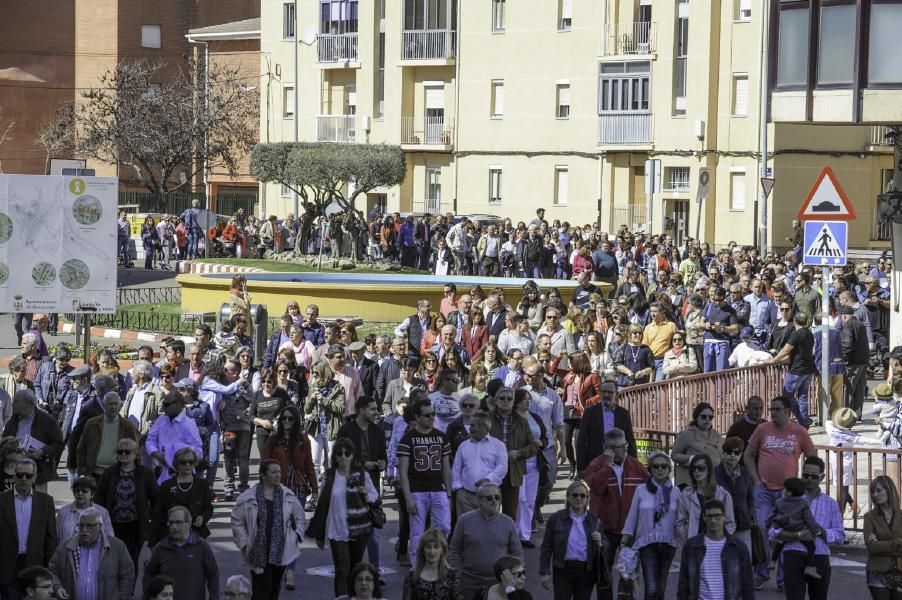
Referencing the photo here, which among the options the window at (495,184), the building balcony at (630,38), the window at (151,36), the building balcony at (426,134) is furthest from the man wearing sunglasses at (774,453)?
the window at (151,36)

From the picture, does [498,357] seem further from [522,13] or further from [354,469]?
[522,13]

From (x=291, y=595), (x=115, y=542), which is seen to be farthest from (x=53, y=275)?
(x=115, y=542)

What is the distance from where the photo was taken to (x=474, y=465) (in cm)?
1337

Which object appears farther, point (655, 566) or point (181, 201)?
point (181, 201)

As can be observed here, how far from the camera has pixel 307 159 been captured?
1763 inches

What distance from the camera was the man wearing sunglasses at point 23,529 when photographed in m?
11.7

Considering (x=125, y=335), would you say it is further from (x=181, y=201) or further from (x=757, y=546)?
(x=181, y=201)

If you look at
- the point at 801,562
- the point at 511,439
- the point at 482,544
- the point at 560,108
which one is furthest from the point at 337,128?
the point at 482,544

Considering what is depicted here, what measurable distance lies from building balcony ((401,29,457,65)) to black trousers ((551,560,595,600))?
49.3 meters

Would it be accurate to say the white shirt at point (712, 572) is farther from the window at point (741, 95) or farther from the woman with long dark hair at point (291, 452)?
the window at point (741, 95)

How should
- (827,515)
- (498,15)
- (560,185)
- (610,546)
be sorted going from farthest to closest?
(498,15) < (560,185) < (610,546) < (827,515)

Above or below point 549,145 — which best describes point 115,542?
below

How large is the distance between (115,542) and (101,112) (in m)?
60.8

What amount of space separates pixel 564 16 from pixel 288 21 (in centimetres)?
1395
